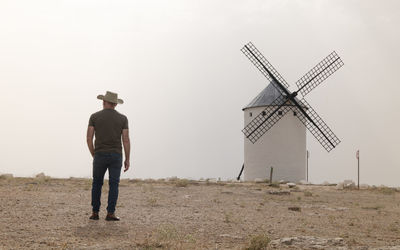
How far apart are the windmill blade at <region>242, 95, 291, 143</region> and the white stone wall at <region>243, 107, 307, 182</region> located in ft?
0.77

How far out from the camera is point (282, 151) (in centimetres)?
2669

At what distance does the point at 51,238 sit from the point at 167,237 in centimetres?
155

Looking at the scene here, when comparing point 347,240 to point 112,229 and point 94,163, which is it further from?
point 94,163

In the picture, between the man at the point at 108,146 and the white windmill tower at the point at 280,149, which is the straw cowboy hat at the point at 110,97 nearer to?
the man at the point at 108,146

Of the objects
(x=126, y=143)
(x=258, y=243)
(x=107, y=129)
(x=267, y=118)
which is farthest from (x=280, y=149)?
(x=258, y=243)

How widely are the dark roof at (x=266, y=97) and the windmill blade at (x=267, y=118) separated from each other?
370mm

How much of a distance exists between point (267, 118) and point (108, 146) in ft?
65.4

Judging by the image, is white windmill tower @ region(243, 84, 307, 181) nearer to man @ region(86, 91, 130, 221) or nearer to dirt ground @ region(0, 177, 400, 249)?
dirt ground @ region(0, 177, 400, 249)

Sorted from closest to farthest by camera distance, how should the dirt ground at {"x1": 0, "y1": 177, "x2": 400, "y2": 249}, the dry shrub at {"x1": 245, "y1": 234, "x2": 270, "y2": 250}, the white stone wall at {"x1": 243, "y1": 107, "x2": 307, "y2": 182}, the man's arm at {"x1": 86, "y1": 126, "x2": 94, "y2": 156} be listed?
the dry shrub at {"x1": 245, "y1": 234, "x2": 270, "y2": 250} → the dirt ground at {"x1": 0, "y1": 177, "x2": 400, "y2": 249} → the man's arm at {"x1": 86, "y1": 126, "x2": 94, "y2": 156} → the white stone wall at {"x1": 243, "y1": 107, "x2": 307, "y2": 182}

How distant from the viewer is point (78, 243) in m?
5.33

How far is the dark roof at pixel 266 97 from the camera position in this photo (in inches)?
1078

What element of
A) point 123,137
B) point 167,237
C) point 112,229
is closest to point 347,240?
point 167,237

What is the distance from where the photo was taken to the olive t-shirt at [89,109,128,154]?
7.41 m

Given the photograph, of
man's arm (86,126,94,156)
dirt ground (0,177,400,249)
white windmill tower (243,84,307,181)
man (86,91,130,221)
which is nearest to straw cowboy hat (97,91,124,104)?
man (86,91,130,221)
